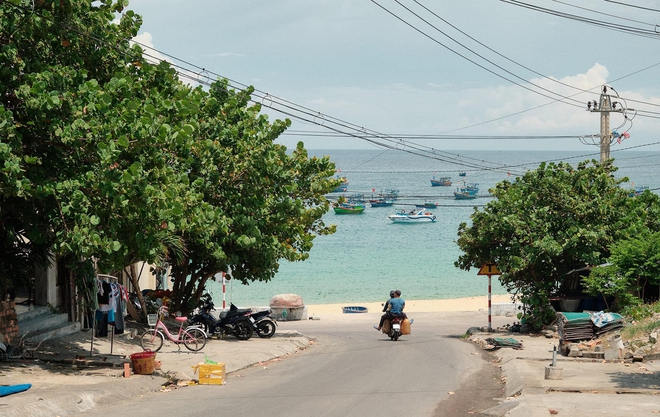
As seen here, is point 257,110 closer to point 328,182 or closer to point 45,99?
point 328,182

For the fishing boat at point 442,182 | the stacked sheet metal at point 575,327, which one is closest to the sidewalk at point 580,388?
the stacked sheet metal at point 575,327

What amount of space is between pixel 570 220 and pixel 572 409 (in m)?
14.2

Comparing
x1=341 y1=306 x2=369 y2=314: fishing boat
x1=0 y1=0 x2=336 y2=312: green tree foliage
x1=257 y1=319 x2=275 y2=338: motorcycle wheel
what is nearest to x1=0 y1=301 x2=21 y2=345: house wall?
x1=0 y1=0 x2=336 y2=312: green tree foliage

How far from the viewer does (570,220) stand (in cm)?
2481

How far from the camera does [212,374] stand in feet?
49.6

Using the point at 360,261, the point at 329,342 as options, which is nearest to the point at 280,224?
the point at 329,342

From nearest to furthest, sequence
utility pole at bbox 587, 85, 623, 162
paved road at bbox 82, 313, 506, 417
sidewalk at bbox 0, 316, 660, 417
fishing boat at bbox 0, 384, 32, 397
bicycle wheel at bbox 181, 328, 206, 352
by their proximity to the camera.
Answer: sidewalk at bbox 0, 316, 660, 417 → paved road at bbox 82, 313, 506, 417 → fishing boat at bbox 0, 384, 32, 397 → bicycle wheel at bbox 181, 328, 206, 352 → utility pole at bbox 587, 85, 623, 162

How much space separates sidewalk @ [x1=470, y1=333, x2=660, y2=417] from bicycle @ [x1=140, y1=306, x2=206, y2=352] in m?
7.30

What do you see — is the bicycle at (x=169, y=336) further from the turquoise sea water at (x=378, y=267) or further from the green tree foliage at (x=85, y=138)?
the turquoise sea water at (x=378, y=267)

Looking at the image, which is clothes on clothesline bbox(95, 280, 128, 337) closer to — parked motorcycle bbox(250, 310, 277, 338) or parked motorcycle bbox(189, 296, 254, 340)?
parked motorcycle bbox(189, 296, 254, 340)

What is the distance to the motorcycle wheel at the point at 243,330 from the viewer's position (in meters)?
23.6

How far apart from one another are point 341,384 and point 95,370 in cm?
494

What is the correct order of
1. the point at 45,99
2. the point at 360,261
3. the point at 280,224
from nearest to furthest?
the point at 45,99, the point at 280,224, the point at 360,261

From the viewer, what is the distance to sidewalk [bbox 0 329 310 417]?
1197 cm
